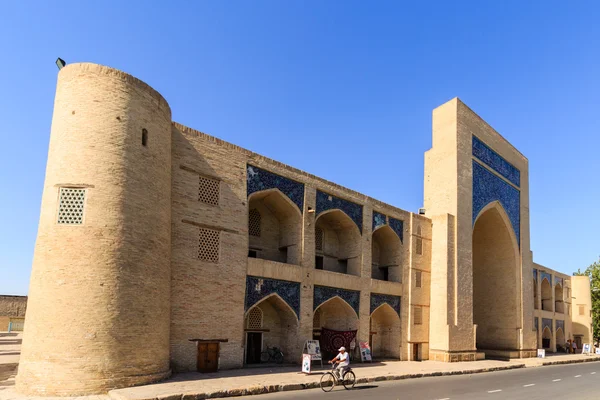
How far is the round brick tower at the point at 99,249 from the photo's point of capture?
10820 millimetres

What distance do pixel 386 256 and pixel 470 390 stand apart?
9.25 metres

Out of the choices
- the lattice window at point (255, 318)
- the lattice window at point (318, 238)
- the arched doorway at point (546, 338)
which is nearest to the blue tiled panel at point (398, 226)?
the lattice window at point (318, 238)

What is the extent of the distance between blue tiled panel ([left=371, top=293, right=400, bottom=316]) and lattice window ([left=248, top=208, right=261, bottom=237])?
5.88 m

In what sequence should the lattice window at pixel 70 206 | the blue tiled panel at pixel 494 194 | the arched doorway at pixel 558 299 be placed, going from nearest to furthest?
the lattice window at pixel 70 206 → the blue tiled panel at pixel 494 194 → the arched doorway at pixel 558 299

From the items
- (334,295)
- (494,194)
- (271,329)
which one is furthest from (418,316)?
(494,194)

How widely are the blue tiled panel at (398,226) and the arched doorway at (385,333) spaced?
3157mm

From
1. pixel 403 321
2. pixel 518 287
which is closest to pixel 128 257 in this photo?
pixel 403 321

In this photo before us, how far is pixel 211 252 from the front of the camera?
14672 mm

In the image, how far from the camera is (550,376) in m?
18.8

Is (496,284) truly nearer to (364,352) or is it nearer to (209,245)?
(364,352)

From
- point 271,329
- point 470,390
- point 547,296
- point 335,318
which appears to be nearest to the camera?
point 470,390

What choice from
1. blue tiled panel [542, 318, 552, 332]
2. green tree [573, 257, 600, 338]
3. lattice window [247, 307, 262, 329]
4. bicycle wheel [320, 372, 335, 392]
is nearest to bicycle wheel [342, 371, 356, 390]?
bicycle wheel [320, 372, 335, 392]

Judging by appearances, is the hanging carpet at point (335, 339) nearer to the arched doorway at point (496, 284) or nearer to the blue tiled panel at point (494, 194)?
the blue tiled panel at point (494, 194)

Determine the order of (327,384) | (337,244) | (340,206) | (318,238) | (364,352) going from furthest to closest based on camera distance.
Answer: (337,244)
(318,238)
(340,206)
(364,352)
(327,384)
